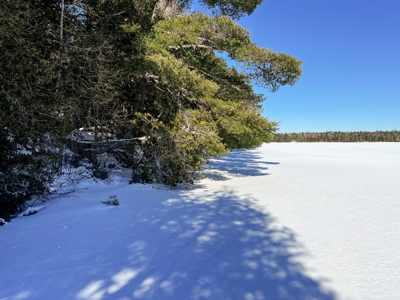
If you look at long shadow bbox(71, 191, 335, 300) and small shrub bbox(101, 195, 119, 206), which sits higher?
small shrub bbox(101, 195, 119, 206)

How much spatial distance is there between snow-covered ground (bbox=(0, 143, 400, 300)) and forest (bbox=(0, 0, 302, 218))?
119 centimetres

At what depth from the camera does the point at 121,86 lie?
265 inches

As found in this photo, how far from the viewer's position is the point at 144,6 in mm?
6336

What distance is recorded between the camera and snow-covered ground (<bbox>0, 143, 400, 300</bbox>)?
2.01m

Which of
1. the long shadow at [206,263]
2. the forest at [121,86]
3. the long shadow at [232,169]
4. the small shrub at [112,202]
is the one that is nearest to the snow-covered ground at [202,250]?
the long shadow at [206,263]

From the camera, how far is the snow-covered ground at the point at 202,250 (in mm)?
2006

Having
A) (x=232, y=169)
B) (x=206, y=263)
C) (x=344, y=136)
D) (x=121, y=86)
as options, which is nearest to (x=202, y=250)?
(x=206, y=263)

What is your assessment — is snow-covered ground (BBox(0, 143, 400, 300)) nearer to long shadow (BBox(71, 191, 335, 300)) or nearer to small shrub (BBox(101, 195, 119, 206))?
long shadow (BBox(71, 191, 335, 300))

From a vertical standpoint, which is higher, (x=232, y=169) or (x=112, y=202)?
(x=112, y=202)

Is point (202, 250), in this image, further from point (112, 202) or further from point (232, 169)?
point (232, 169)

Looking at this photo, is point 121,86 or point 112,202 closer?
point 112,202

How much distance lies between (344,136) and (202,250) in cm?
4756

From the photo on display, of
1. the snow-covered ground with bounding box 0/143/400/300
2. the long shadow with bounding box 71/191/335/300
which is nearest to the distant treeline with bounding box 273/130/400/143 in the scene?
the snow-covered ground with bounding box 0/143/400/300

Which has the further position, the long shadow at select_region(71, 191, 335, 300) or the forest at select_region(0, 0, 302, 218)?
the forest at select_region(0, 0, 302, 218)
